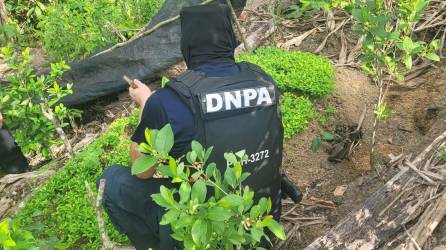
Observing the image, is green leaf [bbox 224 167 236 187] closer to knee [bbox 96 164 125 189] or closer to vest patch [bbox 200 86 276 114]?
vest patch [bbox 200 86 276 114]

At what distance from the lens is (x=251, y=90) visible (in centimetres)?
244

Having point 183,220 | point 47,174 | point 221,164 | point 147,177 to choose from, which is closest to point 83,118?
point 47,174

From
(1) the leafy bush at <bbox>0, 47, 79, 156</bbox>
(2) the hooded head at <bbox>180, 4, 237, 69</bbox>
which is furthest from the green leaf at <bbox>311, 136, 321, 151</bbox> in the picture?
(1) the leafy bush at <bbox>0, 47, 79, 156</bbox>

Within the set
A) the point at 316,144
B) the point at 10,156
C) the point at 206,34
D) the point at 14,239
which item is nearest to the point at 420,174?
the point at 316,144

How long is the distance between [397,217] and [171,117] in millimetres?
1287

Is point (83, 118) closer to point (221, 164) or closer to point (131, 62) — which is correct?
point (131, 62)

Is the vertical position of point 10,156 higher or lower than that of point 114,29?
lower

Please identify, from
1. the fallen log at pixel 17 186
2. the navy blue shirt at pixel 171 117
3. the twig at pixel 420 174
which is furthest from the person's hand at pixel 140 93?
the fallen log at pixel 17 186

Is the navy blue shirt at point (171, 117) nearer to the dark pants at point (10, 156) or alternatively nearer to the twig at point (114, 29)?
the dark pants at point (10, 156)

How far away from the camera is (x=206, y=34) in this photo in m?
2.47

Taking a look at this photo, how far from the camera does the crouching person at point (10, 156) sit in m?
4.46

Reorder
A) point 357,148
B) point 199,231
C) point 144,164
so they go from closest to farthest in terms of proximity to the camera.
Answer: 1. point 199,231
2. point 144,164
3. point 357,148

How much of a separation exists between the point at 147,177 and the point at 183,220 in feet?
4.06

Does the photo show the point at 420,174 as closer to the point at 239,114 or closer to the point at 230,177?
the point at 239,114
